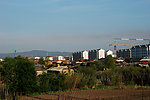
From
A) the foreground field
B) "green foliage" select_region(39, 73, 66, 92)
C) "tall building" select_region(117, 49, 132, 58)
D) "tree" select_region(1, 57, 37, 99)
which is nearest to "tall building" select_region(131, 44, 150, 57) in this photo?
"tall building" select_region(117, 49, 132, 58)

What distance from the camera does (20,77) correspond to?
18188 mm

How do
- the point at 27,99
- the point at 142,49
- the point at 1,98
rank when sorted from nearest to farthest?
the point at 27,99
the point at 1,98
the point at 142,49

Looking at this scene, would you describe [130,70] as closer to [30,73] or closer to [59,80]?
[59,80]

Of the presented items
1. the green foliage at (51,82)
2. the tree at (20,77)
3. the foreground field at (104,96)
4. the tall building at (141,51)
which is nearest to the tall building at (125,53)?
the tall building at (141,51)

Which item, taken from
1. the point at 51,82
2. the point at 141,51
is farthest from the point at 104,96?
the point at 141,51

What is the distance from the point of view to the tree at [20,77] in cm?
1786

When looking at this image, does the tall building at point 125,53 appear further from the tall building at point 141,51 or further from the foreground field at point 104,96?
the foreground field at point 104,96

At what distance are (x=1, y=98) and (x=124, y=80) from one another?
15431 mm

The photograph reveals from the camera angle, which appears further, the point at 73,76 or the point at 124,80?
the point at 124,80

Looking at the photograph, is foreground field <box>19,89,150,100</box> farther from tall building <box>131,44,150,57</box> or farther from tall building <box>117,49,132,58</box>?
tall building <box>117,49,132,58</box>

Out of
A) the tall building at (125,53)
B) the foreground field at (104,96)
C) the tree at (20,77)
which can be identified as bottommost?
the foreground field at (104,96)

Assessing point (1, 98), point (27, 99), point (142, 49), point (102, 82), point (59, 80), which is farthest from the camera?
point (142, 49)

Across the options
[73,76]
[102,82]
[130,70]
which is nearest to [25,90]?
[73,76]

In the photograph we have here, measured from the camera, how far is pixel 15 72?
18.4 m
